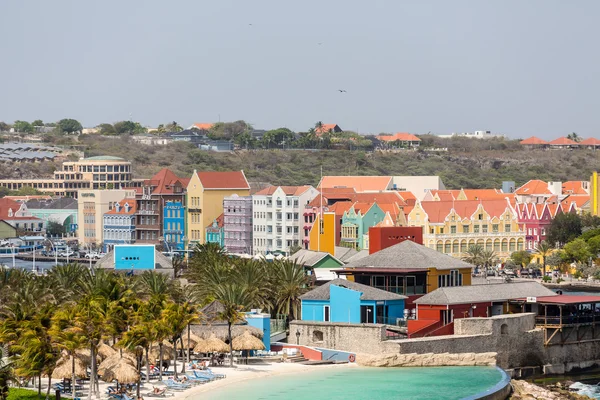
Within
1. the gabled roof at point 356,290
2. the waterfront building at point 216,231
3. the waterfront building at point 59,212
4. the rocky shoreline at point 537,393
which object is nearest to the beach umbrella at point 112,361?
the rocky shoreline at point 537,393

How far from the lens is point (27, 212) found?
638 ft

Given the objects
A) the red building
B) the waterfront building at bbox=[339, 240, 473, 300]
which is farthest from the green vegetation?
the red building

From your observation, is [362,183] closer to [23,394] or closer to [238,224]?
[238,224]

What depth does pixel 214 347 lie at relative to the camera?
60.6 meters

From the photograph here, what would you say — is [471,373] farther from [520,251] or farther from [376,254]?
[520,251]

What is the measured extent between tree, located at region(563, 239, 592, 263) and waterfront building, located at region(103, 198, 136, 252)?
55.9 m

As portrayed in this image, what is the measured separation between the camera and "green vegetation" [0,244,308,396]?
170 ft

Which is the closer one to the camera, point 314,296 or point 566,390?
point 566,390

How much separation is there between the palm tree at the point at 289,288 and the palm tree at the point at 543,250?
5614 centimetres

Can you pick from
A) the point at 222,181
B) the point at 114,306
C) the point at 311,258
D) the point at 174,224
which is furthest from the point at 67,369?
the point at 174,224

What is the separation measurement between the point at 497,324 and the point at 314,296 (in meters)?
9.84

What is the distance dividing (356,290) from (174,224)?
8865 centimetres

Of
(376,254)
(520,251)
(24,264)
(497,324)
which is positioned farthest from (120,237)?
(497,324)

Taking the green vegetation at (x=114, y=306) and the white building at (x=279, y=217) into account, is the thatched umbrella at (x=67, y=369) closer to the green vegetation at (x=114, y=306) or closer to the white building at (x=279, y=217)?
the green vegetation at (x=114, y=306)
